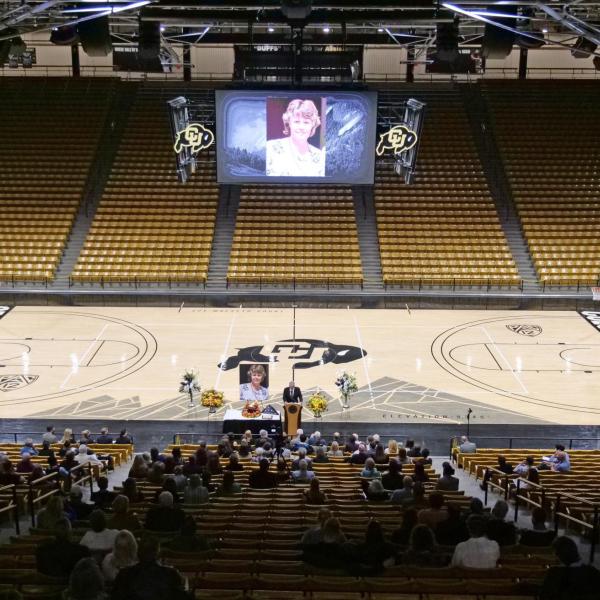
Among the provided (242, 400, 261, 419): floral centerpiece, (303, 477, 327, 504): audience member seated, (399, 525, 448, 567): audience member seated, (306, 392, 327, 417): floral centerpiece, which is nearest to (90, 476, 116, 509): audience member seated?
(303, 477, 327, 504): audience member seated

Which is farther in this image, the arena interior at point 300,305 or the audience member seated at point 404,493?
the audience member seated at point 404,493

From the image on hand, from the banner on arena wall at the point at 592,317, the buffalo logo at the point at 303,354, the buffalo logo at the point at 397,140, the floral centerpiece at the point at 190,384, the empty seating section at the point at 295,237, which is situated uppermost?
the buffalo logo at the point at 397,140

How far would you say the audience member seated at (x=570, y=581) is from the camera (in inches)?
241

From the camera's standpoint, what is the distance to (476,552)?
24.0ft

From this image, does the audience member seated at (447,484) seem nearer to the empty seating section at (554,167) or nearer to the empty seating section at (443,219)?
the empty seating section at (443,219)

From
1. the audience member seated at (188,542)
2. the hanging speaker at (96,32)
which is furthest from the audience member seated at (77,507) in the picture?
the hanging speaker at (96,32)

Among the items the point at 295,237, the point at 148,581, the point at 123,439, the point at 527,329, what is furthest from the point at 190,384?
the point at 148,581

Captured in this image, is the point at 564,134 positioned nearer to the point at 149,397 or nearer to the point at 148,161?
the point at 148,161

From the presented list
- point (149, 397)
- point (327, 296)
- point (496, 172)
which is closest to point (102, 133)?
point (327, 296)

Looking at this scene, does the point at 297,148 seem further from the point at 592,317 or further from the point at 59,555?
the point at 59,555

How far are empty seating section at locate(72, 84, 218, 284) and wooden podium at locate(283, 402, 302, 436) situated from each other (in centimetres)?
1306

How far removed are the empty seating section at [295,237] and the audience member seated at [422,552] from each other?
75.1 ft

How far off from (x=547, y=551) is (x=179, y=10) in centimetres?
1471

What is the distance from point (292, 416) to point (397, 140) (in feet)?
35.9
